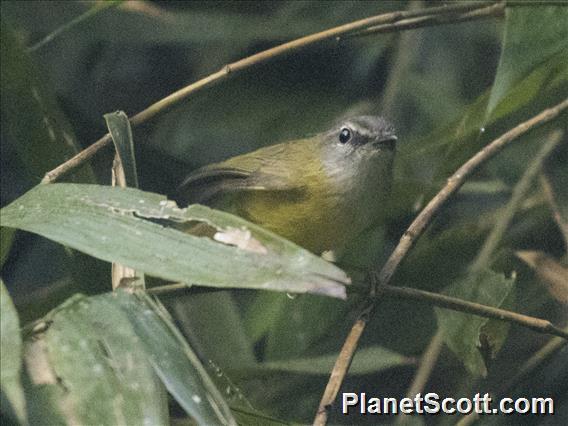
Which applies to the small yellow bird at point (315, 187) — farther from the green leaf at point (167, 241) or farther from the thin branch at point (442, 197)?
the green leaf at point (167, 241)

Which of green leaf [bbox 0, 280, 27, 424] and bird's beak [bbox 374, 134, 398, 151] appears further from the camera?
bird's beak [bbox 374, 134, 398, 151]

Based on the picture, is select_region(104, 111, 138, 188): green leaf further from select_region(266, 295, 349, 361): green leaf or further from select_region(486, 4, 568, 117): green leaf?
select_region(266, 295, 349, 361): green leaf

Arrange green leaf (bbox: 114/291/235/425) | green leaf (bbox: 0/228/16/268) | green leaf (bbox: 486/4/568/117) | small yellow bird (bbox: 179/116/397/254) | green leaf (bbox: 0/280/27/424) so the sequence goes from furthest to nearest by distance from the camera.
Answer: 1. small yellow bird (bbox: 179/116/397/254)
2. green leaf (bbox: 486/4/568/117)
3. green leaf (bbox: 0/228/16/268)
4. green leaf (bbox: 114/291/235/425)
5. green leaf (bbox: 0/280/27/424)

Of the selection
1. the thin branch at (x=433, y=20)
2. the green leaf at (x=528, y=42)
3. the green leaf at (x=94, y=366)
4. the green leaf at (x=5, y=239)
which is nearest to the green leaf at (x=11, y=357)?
the green leaf at (x=94, y=366)

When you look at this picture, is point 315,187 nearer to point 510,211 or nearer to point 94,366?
point 510,211

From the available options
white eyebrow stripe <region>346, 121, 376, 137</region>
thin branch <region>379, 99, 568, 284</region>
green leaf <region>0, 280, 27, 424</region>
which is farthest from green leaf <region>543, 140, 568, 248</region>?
green leaf <region>0, 280, 27, 424</region>

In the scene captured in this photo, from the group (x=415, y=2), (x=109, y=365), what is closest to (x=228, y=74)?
(x=109, y=365)
